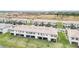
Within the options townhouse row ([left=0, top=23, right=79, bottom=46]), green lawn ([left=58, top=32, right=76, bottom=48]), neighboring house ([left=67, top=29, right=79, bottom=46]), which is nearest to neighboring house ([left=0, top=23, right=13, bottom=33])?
townhouse row ([left=0, top=23, right=79, bottom=46])

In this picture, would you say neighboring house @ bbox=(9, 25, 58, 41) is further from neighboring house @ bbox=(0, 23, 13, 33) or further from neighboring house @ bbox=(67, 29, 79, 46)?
neighboring house @ bbox=(67, 29, 79, 46)

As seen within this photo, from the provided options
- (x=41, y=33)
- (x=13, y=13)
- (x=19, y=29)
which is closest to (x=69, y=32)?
(x=41, y=33)

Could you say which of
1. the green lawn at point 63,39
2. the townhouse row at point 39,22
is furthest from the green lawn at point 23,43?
the townhouse row at point 39,22

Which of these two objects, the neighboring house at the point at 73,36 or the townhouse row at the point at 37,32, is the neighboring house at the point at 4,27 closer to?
the townhouse row at the point at 37,32

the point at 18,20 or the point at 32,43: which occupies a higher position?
the point at 18,20
